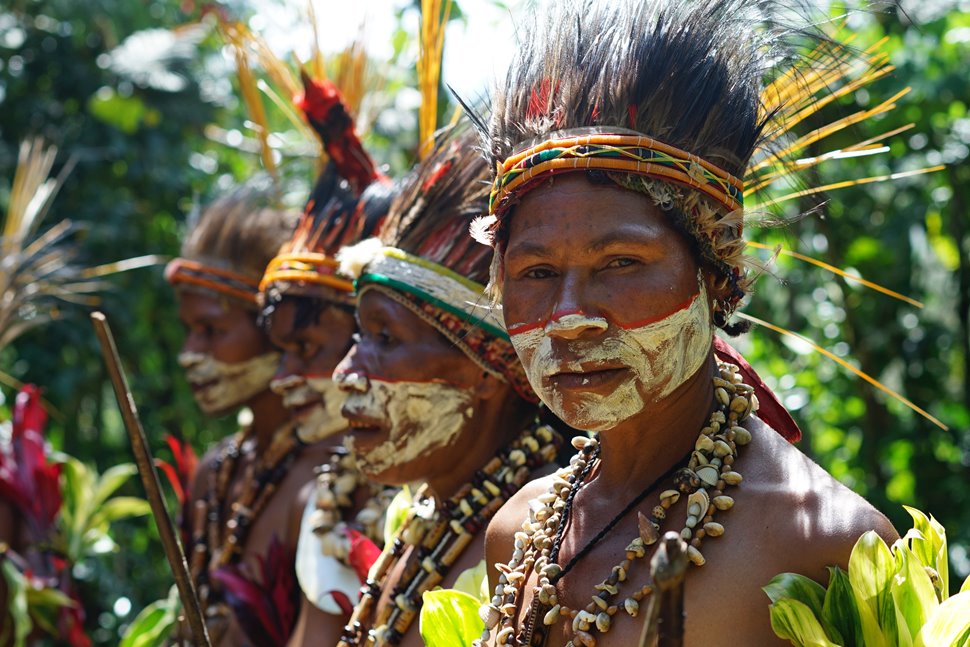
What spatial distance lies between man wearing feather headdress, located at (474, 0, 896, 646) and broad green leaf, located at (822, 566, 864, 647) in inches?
4.9

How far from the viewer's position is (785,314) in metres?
5.47

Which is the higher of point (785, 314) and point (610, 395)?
point (785, 314)

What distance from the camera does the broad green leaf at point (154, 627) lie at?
454cm

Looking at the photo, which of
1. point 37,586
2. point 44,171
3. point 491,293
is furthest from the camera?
point 44,171

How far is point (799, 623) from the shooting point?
1.74m

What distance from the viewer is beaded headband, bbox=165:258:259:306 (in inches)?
197

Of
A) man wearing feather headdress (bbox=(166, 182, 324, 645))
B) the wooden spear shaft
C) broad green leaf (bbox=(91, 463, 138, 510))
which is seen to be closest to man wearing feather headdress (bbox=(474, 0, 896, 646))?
the wooden spear shaft

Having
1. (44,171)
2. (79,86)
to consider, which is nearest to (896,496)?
(44,171)

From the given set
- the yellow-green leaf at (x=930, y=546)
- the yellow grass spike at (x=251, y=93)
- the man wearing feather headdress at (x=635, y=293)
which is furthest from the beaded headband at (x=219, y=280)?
the yellow-green leaf at (x=930, y=546)

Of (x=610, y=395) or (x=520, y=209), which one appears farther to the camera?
(x=520, y=209)

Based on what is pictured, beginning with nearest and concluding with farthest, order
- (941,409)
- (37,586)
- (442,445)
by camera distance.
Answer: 1. (442,445)
2. (37,586)
3. (941,409)

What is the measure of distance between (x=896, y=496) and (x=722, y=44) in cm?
401

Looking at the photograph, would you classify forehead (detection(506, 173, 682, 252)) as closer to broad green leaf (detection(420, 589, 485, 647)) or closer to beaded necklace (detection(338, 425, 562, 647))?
broad green leaf (detection(420, 589, 485, 647))

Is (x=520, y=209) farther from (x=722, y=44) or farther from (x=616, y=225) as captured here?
(x=722, y=44)
